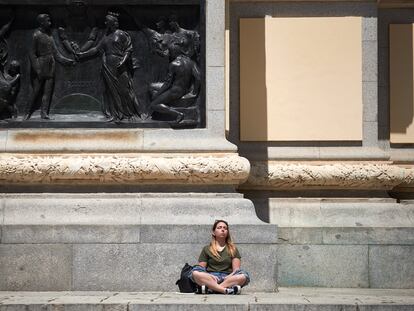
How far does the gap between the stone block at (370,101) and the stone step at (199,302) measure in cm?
371

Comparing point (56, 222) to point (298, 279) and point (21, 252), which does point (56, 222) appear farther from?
point (298, 279)

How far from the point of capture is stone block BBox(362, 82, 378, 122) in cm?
1802

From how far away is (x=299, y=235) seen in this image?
17328mm

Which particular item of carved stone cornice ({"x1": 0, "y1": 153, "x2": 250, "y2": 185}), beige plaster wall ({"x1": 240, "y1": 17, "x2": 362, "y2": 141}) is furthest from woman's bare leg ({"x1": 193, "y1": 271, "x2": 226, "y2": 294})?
beige plaster wall ({"x1": 240, "y1": 17, "x2": 362, "y2": 141})

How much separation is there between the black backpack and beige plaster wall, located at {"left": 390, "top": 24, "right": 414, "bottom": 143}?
4.89 m

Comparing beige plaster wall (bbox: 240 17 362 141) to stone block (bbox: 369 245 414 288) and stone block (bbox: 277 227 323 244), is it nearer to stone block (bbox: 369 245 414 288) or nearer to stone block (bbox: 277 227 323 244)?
stone block (bbox: 277 227 323 244)

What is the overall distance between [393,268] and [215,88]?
157 inches

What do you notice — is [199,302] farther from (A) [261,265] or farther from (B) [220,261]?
(A) [261,265]

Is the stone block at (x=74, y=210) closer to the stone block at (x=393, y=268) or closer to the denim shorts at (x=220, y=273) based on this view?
the denim shorts at (x=220, y=273)

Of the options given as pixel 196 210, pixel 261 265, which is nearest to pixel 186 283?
pixel 261 265

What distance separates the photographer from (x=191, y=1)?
17109mm

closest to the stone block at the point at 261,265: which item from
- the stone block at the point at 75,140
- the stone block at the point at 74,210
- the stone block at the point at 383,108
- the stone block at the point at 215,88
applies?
the stone block at the point at 74,210

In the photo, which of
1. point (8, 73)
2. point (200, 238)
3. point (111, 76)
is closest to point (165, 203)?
point (200, 238)

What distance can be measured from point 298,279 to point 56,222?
3.94 metres
